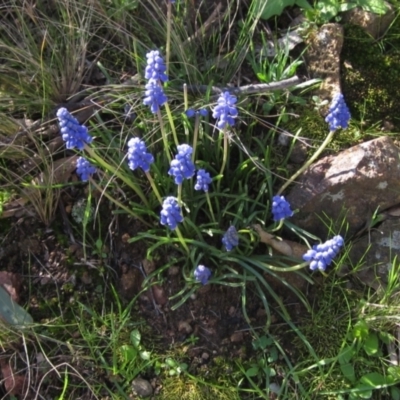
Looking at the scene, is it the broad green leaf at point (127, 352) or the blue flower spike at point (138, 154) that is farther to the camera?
the broad green leaf at point (127, 352)

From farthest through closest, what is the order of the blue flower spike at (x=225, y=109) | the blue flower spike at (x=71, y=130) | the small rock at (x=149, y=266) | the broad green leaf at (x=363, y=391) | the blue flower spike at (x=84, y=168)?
the small rock at (x=149, y=266)
the broad green leaf at (x=363, y=391)
the blue flower spike at (x=84, y=168)
the blue flower spike at (x=225, y=109)
the blue flower spike at (x=71, y=130)

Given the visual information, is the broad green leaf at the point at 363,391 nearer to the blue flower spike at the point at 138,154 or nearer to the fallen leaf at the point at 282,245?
the fallen leaf at the point at 282,245

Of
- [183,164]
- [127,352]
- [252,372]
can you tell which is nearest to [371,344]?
[252,372]

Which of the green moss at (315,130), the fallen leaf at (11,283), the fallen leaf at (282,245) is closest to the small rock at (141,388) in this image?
the fallen leaf at (11,283)

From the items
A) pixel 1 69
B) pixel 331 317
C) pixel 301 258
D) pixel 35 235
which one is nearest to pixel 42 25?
pixel 1 69

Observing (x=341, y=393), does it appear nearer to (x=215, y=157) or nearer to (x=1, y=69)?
(x=215, y=157)

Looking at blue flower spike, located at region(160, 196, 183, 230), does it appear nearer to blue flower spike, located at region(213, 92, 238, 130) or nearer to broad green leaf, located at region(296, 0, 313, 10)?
blue flower spike, located at region(213, 92, 238, 130)

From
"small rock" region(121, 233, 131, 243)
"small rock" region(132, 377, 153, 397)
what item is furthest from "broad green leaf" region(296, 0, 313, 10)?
"small rock" region(132, 377, 153, 397)
